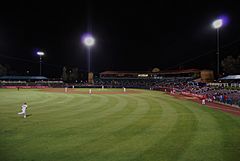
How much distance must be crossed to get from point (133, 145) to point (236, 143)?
17.7 ft

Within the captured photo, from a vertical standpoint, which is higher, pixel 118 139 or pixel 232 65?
pixel 232 65

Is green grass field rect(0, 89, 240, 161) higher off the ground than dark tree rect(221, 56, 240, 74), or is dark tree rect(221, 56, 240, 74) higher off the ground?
Result: dark tree rect(221, 56, 240, 74)

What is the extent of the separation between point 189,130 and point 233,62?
60.0 m

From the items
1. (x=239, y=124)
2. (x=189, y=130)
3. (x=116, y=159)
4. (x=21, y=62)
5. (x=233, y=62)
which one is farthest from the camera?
(x=21, y=62)

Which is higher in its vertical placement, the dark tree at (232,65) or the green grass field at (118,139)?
the dark tree at (232,65)

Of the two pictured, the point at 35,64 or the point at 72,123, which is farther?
the point at 35,64

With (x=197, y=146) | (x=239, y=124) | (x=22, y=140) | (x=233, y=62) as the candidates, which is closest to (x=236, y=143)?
(x=197, y=146)

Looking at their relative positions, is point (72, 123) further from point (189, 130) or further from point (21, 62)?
point (21, 62)

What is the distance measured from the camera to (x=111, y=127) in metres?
13.2

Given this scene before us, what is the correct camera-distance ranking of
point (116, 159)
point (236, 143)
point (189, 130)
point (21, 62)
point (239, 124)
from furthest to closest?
point (21, 62) → point (239, 124) → point (189, 130) → point (236, 143) → point (116, 159)

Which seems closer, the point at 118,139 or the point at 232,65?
the point at 118,139

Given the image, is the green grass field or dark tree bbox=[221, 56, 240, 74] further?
dark tree bbox=[221, 56, 240, 74]

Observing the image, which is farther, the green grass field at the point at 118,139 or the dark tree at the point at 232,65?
the dark tree at the point at 232,65

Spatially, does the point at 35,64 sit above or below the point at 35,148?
above
